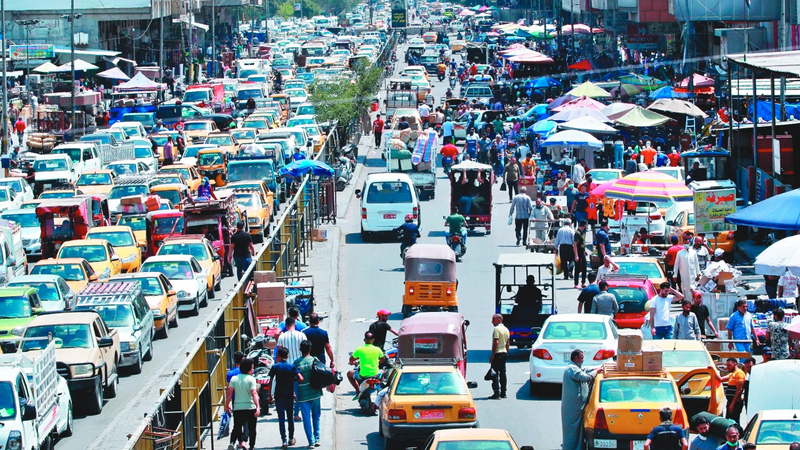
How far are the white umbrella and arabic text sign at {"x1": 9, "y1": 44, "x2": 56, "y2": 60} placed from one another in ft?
181

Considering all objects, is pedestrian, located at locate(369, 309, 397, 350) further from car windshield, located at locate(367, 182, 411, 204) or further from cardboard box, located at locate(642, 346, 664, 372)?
car windshield, located at locate(367, 182, 411, 204)

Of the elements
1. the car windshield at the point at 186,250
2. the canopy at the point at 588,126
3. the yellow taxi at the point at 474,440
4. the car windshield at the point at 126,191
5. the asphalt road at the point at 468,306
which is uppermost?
the canopy at the point at 588,126

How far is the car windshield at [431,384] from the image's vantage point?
15273 mm

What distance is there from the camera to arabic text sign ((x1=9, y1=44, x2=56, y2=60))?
68113 millimetres

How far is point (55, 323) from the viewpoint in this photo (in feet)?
61.8

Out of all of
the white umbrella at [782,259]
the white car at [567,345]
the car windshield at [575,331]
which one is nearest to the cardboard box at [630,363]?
the white car at [567,345]

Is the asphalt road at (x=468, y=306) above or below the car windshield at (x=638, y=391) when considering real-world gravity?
below

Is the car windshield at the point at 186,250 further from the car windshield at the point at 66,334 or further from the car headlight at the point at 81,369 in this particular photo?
the car headlight at the point at 81,369

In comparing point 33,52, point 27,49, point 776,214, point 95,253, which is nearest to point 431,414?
point 776,214

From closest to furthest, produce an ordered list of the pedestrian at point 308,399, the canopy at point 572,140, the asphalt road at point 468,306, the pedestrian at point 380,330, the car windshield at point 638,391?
the car windshield at point 638,391, the pedestrian at point 308,399, the asphalt road at point 468,306, the pedestrian at point 380,330, the canopy at point 572,140

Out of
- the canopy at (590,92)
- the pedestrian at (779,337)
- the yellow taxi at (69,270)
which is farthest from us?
the canopy at (590,92)

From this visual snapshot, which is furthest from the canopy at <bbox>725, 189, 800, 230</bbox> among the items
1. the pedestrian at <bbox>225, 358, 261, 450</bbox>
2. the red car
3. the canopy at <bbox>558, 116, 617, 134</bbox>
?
the canopy at <bbox>558, 116, 617, 134</bbox>

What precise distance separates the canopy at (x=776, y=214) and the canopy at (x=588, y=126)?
16948 millimetres

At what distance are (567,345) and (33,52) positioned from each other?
56572mm
